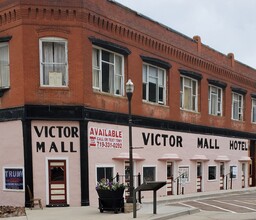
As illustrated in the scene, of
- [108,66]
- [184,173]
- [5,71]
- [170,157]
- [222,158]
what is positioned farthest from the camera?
[222,158]

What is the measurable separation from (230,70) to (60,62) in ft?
53.9

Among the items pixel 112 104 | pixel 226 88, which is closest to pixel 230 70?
pixel 226 88

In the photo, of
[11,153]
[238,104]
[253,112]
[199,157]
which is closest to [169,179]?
[199,157]

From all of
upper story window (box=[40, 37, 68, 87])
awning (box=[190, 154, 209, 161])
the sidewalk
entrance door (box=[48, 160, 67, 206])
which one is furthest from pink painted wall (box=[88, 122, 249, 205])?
upper story window (box=[40, 37, 68, 87])

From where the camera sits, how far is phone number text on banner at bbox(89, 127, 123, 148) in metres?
16.5

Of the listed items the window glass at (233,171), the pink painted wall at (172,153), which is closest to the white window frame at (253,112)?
the pink painted wall at (172,153)

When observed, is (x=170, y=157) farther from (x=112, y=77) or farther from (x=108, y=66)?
(x=108, y=66)

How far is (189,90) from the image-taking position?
963 inches

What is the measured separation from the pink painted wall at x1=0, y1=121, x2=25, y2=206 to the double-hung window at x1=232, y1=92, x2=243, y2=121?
61.2 feet

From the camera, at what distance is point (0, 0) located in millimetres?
16953

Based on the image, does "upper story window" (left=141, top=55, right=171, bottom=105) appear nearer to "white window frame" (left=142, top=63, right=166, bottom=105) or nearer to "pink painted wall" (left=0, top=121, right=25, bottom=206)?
"white window frame" (left=142, top=63, right=166, bottom=105)

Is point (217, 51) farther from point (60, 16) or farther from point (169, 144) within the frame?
point (60, 16)

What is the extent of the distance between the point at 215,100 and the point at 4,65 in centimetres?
1563

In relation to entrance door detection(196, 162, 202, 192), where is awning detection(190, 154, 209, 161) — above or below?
above
